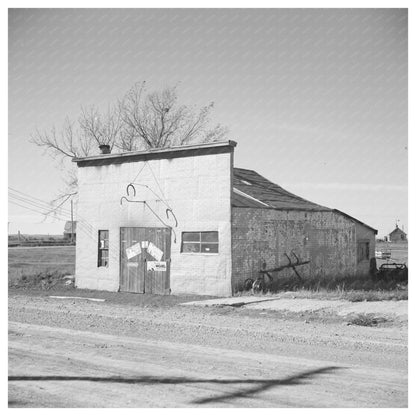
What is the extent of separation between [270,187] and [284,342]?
1528cm

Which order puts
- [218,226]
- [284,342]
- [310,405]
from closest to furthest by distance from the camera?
[310,405] → [284,342] → [218,226]

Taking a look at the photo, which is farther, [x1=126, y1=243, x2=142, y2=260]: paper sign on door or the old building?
[x1=126, y1=243, x2=142, y2=260]: paper sign on door

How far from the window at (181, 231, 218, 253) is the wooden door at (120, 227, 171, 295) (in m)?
0.77

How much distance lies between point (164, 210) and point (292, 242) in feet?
17.3

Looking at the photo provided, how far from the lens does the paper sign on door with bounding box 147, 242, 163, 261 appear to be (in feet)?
66.2

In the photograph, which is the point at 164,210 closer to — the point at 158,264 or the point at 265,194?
the point at 158,264

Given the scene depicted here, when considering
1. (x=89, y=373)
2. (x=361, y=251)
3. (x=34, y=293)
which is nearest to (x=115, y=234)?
(x=34, y=293)

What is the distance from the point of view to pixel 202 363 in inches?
322

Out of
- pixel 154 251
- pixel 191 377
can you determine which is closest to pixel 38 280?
pixel 154 251

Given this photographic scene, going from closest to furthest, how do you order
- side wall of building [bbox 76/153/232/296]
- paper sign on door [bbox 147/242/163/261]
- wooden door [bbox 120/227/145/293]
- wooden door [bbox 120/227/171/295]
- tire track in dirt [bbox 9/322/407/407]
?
tire track in dirt [bbox 9/322/407/407], side wall of building [bbox 76/153/232/296], wooden door [bbox 120/227/171/295], paper sign on door [bbox 147/242/163/261], wooden door [bbox 120/227/145/293]

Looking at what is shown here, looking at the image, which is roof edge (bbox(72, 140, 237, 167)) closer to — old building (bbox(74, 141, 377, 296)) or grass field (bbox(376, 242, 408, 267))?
old building (bbox(74, 141, 377, 296))

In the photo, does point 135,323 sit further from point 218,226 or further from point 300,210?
point 300,210

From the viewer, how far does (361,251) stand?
27.0 metres

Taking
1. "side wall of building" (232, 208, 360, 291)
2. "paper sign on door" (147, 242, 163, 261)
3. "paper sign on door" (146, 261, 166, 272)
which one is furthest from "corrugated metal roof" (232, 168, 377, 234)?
"paper sign on door" (146, 261, 166, 272)
